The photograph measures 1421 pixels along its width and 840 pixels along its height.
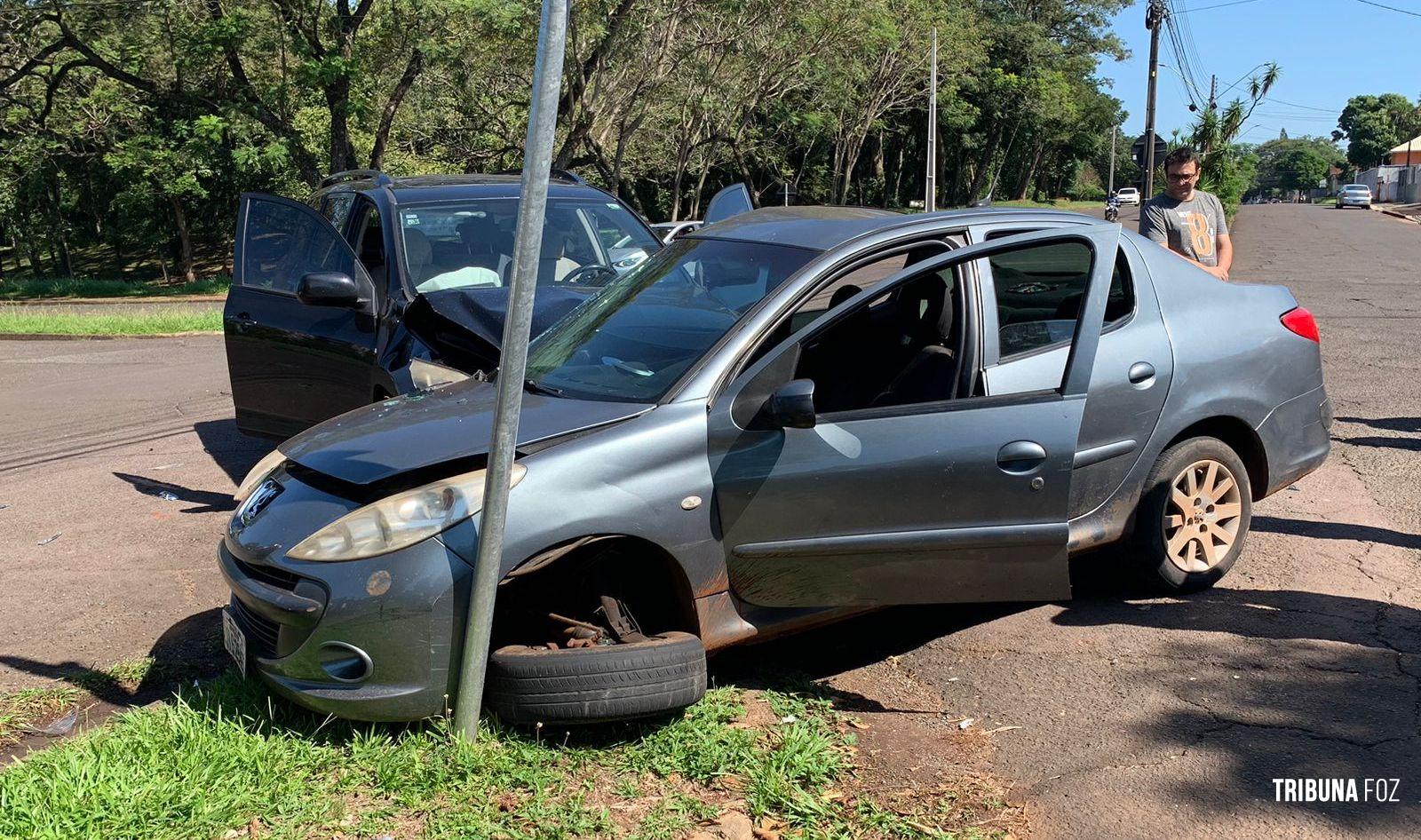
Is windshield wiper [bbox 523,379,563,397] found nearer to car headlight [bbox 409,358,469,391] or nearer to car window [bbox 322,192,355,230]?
car headlight [bbox 409,358,469,391]

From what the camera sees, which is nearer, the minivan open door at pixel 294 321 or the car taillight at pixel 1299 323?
the car taillight at pixel 1299 323

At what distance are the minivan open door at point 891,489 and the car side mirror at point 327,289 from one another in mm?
3033

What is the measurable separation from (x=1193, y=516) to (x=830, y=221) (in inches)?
75.9

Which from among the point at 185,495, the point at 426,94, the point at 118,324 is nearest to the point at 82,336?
the point at 118,324

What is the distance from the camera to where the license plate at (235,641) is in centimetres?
377

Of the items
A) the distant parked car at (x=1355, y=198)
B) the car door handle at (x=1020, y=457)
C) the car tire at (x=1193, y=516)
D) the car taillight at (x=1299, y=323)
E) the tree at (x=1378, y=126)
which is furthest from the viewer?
the tree at (x=1378, y=126)

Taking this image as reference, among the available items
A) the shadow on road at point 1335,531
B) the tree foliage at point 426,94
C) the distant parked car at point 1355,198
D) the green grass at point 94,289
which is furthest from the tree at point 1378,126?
the shadow on road at point 1335,531

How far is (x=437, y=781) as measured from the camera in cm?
343

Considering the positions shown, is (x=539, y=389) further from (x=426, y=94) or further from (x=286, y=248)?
(x=426, y=94)

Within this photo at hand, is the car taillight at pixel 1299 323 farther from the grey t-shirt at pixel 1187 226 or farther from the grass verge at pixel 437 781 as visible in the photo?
the grass verge at pixel 437 781

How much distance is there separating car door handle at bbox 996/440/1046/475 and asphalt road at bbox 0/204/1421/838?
83 centimetres

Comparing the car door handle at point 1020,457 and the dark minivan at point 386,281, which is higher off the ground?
the dark minivan at point 386,281

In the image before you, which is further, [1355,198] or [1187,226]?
[1355,198]

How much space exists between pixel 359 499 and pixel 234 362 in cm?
454
